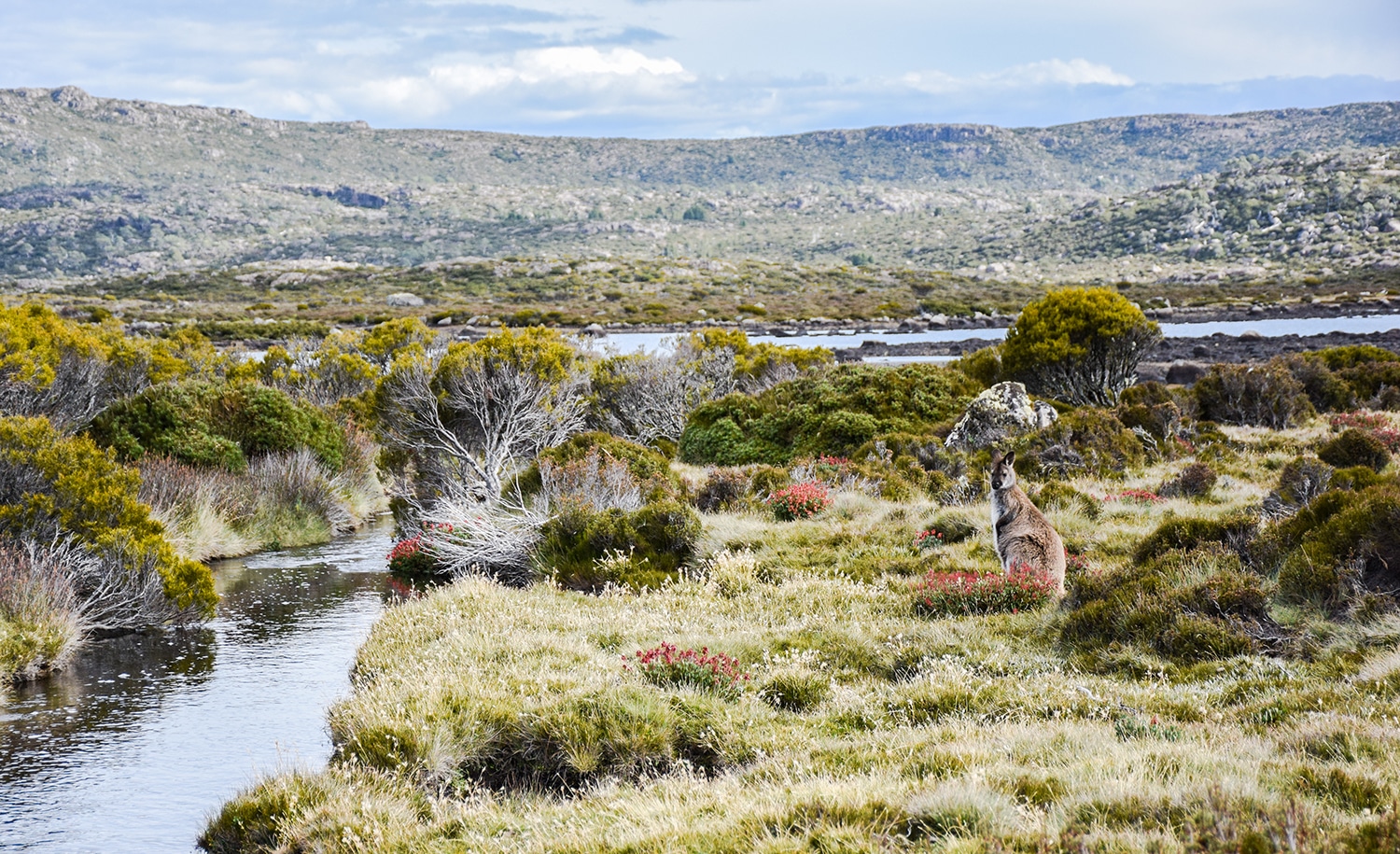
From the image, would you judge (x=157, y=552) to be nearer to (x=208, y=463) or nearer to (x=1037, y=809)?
(x=208, y=463)

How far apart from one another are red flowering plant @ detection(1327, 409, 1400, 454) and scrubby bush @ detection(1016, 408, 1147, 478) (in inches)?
137

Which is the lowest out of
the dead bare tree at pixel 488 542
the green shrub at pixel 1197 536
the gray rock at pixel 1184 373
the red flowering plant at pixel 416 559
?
the gray rock at pixel 1184 373

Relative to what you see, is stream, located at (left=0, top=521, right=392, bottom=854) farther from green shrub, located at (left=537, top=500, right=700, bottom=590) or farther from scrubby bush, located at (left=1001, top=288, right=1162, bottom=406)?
scrubby bush, located at (left=1001, top=288, right=1162, bottom=406)

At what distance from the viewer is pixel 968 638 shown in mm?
9109

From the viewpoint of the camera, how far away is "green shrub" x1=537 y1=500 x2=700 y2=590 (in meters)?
13.6

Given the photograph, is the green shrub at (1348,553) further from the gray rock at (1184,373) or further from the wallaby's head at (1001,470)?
the gray rock at (1184,373)

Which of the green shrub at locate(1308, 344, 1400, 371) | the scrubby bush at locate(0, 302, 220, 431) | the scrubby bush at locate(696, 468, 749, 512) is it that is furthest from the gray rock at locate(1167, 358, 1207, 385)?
the scrubby bush at locate(0, 302, 220, 431)

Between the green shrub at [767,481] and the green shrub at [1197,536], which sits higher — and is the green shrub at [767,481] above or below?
below

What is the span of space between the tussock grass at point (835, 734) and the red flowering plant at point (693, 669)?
0.16 metres

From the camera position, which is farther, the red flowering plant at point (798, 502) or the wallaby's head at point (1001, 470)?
the red flowering plant at point (798, 502)

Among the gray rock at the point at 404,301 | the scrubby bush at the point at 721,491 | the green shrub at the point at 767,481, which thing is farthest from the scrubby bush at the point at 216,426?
the gray rock at the point at 404,301

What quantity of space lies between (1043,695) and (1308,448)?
44.3 feet

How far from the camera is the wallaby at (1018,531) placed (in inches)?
408

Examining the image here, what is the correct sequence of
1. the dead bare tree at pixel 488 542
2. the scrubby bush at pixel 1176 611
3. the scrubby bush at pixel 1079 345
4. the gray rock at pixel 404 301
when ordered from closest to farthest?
1. the scrubby bush at pixel 1176 611
2. the dead bare tree at pixel 488 542
3. the scrubby bush at pixel 1079 345
4. the gray rock at pixel 404 301
